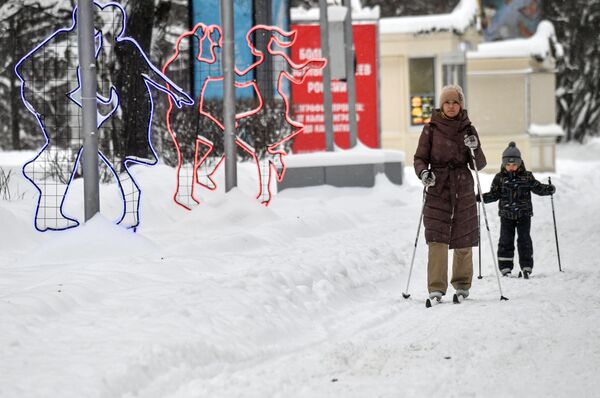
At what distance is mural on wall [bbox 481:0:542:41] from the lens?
131ft

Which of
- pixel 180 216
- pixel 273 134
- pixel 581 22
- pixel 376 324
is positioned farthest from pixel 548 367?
pixel 581 22

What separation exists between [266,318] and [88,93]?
12.0 ft

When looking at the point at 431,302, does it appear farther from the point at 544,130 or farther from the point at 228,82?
the point at 544,130

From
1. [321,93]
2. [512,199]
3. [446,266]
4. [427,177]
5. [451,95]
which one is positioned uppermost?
[321,93]

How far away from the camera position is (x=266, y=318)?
26.6ft

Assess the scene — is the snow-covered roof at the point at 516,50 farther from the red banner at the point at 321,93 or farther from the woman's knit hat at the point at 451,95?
the woman's knit hat at the point at 451,95

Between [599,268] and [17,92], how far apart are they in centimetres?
3035

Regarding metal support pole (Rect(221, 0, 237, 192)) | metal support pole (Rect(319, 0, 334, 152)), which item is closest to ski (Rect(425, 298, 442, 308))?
metal support pole (Rect(221, 0, 237, 192))

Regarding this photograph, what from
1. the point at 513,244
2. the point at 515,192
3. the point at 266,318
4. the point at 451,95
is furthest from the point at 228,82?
the point at 266,318

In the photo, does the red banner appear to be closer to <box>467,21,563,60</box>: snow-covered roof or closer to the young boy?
<box>467,21,563,60</box>: snow-covered roof

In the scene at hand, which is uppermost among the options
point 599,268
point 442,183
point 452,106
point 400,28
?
point 400,28

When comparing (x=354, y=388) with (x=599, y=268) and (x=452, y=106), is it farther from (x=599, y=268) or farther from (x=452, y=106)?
(x=599, y=268)

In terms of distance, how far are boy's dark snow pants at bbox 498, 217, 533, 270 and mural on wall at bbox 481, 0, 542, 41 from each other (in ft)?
92.9

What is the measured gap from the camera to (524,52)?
31.7 m
